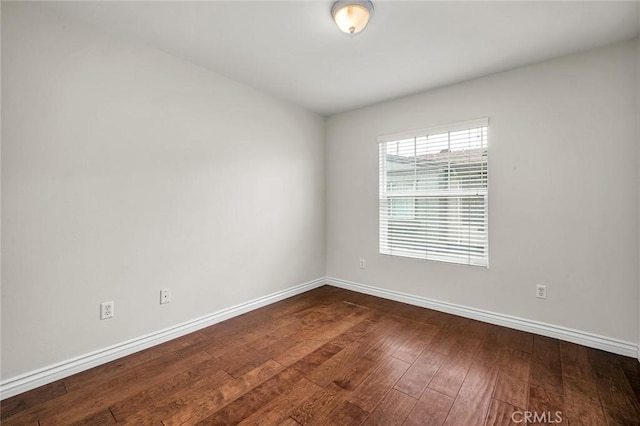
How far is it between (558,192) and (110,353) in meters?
3.85

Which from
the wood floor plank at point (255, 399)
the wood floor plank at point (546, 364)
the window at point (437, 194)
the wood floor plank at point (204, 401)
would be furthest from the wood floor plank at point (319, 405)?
the window at point (437, 194)

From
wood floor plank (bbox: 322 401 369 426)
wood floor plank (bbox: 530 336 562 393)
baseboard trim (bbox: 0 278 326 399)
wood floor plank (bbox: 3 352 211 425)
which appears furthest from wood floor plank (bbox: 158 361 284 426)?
wood floor plank (bbox: 530 336 562 393)

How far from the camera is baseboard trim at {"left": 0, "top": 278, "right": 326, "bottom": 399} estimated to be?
177 centimetres

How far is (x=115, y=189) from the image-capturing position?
2166 millimetres

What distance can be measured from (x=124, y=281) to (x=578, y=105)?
3.95 m

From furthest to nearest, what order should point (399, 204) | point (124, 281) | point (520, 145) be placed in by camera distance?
point (399, 204), point (520, 145), point (124, 281)

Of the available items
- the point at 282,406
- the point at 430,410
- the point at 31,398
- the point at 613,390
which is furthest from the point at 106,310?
the point at 613,390

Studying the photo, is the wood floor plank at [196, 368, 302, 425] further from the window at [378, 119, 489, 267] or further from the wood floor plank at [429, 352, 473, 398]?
the window at [378, 119, 489, 267]

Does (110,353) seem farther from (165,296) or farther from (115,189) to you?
(115,189)

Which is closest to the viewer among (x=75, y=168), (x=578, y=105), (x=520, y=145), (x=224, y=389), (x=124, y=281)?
(x=224, y=389)

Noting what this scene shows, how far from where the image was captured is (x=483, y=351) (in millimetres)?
2277

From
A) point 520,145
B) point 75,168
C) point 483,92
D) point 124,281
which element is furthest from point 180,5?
point 520,145

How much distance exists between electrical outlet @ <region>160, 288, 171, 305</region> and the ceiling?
2.04m

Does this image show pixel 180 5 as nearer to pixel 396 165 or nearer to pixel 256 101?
pixel 256 101
